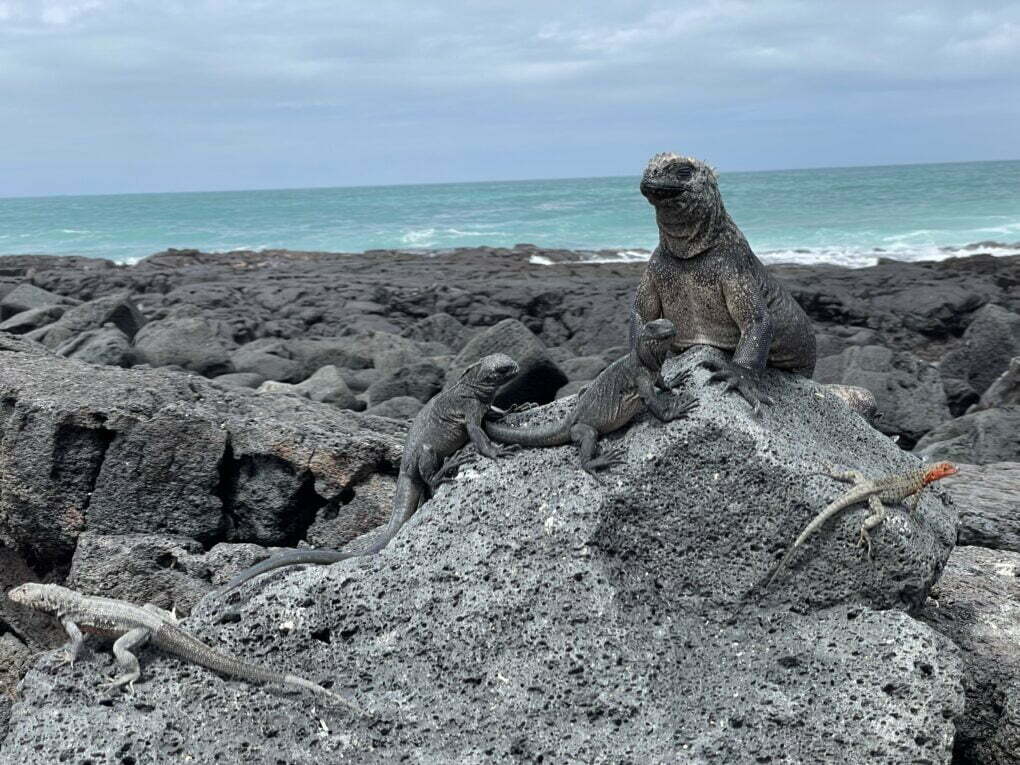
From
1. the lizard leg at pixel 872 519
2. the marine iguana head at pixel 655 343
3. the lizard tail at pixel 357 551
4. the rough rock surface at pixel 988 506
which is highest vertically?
the marine iguana head at pixel 655 343

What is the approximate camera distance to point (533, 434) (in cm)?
384

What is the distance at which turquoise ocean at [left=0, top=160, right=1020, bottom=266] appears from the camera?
118 feet

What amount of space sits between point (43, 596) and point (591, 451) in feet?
6.88

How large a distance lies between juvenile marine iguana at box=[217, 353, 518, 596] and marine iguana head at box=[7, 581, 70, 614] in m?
0.60

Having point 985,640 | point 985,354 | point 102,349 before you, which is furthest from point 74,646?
point 985,354

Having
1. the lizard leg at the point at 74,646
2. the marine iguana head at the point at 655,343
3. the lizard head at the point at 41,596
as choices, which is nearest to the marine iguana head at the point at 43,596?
the lizard head at the point at 41,596

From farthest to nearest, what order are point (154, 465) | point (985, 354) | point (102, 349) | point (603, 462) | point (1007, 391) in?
point (985, 354) < point (102, 349) < point (1007, 391) < point (154, 465) < point (603, 462)

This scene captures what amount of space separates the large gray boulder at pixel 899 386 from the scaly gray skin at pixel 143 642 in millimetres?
6981

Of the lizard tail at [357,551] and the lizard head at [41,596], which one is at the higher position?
the lizard tail at [357,551]

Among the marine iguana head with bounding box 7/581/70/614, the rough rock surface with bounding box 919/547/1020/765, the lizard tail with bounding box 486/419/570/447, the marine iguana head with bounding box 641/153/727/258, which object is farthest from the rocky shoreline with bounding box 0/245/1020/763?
the marine iguana head with bounding box 641/153/727/258

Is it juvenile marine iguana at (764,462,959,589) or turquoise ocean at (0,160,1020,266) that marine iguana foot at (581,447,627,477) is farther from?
turquoise ocean at (0,160,1020,266)

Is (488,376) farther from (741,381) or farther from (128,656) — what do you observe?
(128,656)

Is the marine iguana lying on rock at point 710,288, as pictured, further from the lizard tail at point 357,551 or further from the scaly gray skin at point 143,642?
the scaly gray skin at point 143,642

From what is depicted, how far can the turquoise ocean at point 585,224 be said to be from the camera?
36.0m
